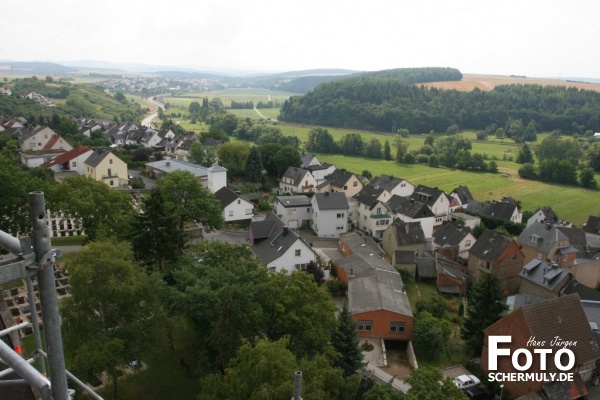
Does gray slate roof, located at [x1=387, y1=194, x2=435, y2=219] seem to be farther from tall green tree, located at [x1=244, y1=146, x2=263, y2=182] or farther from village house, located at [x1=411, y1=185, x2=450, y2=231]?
tall green tree, located at [x1=244, y1=146, x2=263, y2=182]

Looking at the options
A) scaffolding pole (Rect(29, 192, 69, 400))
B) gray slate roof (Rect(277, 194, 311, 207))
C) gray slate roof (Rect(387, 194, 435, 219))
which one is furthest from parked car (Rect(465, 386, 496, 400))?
gray slate roof (Rect(277, 194, 311, 207))

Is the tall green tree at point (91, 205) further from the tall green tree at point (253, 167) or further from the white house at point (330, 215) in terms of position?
the tall green tree at point (253, 167)

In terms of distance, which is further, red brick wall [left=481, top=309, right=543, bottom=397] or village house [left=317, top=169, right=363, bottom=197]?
village house [left=317, top=169, right=363, bottom=197]

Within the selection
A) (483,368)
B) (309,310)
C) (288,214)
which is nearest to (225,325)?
(309,310)

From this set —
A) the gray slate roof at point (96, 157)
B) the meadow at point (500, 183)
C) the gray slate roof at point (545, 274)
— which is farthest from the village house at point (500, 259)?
the gray slate roof at point (96, 157)

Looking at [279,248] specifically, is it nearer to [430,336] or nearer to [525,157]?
[430,336]
